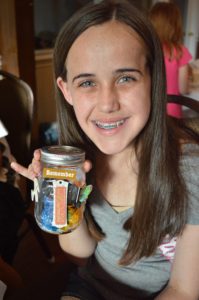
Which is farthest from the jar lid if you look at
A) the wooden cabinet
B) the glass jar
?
the wooden cabinet

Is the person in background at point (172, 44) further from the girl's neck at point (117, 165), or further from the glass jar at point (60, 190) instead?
the glass jar at point (60, 190)

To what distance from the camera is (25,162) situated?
59.8 inches

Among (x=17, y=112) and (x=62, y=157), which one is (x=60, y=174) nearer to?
(x=62, y=157)

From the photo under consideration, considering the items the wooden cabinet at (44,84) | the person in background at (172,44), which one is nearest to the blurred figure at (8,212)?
the person in background at (172,44)

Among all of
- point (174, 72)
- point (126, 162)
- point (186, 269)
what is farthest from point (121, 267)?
point (174, 72)

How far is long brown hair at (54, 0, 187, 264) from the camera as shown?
77 cm

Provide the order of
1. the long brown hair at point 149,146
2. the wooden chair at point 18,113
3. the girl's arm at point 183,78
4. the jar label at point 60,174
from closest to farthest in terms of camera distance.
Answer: the jar label at point 60,174, the long brown hair at point 149,146, the wooden chair at point 18,113, the girl's arm at point 183,78

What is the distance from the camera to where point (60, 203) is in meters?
0.66

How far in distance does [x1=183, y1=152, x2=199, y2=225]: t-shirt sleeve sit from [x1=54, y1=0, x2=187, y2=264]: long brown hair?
1cm

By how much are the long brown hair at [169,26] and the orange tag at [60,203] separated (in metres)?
1.71

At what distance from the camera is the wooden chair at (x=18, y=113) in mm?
1493

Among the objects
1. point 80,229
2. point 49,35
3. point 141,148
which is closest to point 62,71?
point 141,148

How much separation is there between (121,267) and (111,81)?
1.63ft

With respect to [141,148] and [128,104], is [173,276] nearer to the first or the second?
[141,148]
